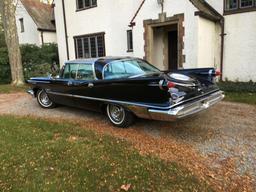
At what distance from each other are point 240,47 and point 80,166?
30.4 ft

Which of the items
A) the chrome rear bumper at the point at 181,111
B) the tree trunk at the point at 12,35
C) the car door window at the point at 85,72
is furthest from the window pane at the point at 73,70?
the tree trunk at the point at 12,35

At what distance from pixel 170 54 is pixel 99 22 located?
489 centimetres

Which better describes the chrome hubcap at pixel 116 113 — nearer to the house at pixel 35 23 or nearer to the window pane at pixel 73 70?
the window pane at pixel 73 70

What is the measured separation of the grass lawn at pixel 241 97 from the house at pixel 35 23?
17.7 m

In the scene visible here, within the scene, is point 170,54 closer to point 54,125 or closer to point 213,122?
point 213,122

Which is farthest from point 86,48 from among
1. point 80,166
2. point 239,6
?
point 80,166

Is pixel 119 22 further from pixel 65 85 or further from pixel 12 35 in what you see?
pixel 65 85

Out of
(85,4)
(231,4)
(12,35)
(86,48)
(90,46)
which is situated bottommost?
(86,48)

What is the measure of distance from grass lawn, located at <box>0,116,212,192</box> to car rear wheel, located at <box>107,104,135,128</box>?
28.3 inches

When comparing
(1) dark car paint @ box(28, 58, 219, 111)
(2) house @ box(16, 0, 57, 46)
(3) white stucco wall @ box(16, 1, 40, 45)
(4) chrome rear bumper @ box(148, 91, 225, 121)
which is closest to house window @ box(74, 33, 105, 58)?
(2) house @ box(16, 0, 57, 46)

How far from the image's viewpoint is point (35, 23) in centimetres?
2198

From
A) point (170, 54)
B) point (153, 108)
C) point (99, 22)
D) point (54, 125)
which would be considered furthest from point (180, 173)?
point (99, 22)

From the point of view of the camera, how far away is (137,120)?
6.26 m

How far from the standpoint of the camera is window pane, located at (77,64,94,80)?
6186 millimetres
